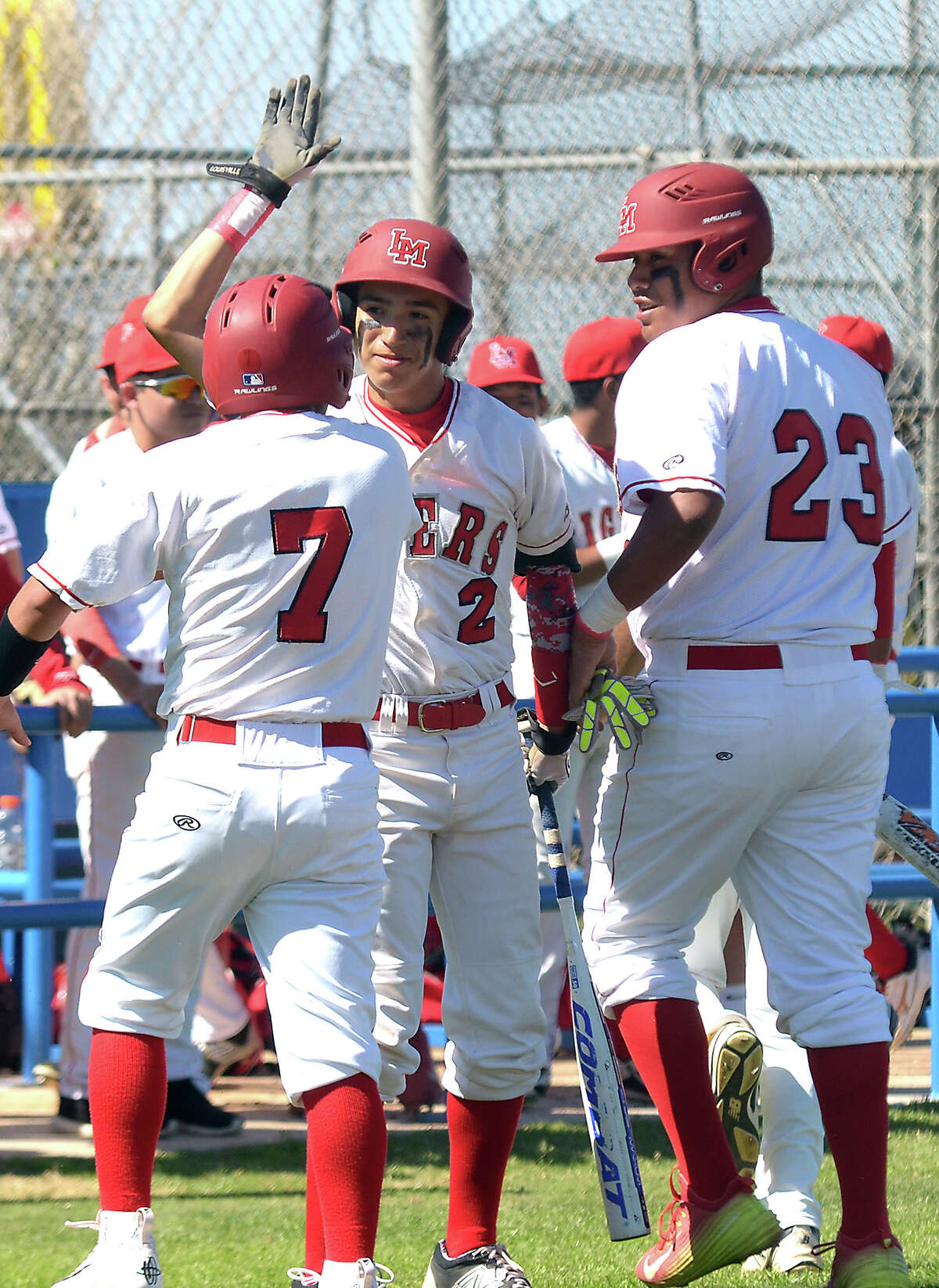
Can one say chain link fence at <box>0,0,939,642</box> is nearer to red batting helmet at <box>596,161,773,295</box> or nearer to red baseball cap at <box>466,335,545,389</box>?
red baseball cap at <box>466,335,545,389</box>

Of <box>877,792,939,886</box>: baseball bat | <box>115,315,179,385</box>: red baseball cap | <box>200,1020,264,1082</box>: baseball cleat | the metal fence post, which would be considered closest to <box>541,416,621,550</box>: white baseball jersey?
<box>115,315,179,385</box>: red baseball cap

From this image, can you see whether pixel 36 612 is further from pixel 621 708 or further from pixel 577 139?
pixel 577 139

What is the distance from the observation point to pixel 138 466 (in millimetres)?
2941

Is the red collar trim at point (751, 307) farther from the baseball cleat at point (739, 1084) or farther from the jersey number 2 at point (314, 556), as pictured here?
the baseball cleat at point (739, 1084)

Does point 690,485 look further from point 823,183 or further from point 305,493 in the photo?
point 823,183

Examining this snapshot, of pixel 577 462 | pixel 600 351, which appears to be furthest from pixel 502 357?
pixel 577 462

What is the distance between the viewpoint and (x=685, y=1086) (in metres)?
3.30

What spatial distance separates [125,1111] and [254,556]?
36.8 inches

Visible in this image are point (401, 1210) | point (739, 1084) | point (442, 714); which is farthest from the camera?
point (401, 1210)

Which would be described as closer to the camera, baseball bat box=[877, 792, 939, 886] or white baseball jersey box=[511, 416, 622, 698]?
baseball bat box=[877, 792, 939, 886]

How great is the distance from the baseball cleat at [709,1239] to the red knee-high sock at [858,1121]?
0.51ft

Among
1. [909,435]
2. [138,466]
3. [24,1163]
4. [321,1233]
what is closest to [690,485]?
[138,466]

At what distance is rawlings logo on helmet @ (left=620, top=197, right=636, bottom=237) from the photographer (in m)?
3.38

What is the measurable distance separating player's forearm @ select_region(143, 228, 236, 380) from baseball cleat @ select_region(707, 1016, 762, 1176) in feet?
5.74
